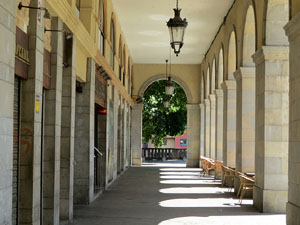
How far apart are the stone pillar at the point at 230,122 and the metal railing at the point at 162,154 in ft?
70.4

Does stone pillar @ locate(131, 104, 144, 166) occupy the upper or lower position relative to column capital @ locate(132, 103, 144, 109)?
lower

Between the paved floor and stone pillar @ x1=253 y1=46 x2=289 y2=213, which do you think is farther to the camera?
stone pillar @ x1=253 y1=46 x2=289 y2=213

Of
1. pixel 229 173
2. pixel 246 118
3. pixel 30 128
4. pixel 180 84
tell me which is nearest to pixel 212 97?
pixel 180 84

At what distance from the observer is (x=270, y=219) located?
34.8 ft

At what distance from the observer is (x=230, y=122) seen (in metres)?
18.0

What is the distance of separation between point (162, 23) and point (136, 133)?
40.1 ft

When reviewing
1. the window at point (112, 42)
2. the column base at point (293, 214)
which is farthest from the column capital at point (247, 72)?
the column base at point (293, 214)

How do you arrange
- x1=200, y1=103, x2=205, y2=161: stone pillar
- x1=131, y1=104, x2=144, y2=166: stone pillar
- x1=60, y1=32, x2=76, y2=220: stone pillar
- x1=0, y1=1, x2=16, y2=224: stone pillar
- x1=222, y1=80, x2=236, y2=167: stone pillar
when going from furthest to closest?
x1=131, y1=104, x2=144, y2=166: stone pillar < x1=200, y1=103, x2=205, y2=161: stone pillar < x1=222, y1=80, x2=236, y2=167: stone pillar < x1=60, y1=32, x2=76, y2=220: stone pillar < x1=0, y1=1, x2=16, y2=224: stone pillar

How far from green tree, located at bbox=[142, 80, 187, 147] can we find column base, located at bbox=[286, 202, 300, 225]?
3080cm

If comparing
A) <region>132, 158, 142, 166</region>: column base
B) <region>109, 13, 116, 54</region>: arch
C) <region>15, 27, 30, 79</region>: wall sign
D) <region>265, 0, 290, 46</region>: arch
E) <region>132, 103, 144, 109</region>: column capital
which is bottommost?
<region>132, 158, 142, 166</region>: column base

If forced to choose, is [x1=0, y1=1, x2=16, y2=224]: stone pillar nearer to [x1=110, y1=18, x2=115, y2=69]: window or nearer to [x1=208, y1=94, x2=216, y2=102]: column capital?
[x1=110, y1=18, x2=115, y2=69]: window

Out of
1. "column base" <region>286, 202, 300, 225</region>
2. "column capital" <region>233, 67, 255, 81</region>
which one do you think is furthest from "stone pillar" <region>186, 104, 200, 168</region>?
"column base" <region>286, 202, 300, 225</region>

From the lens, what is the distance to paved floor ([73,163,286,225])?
10.3m

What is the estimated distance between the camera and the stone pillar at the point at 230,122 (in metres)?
17.9
